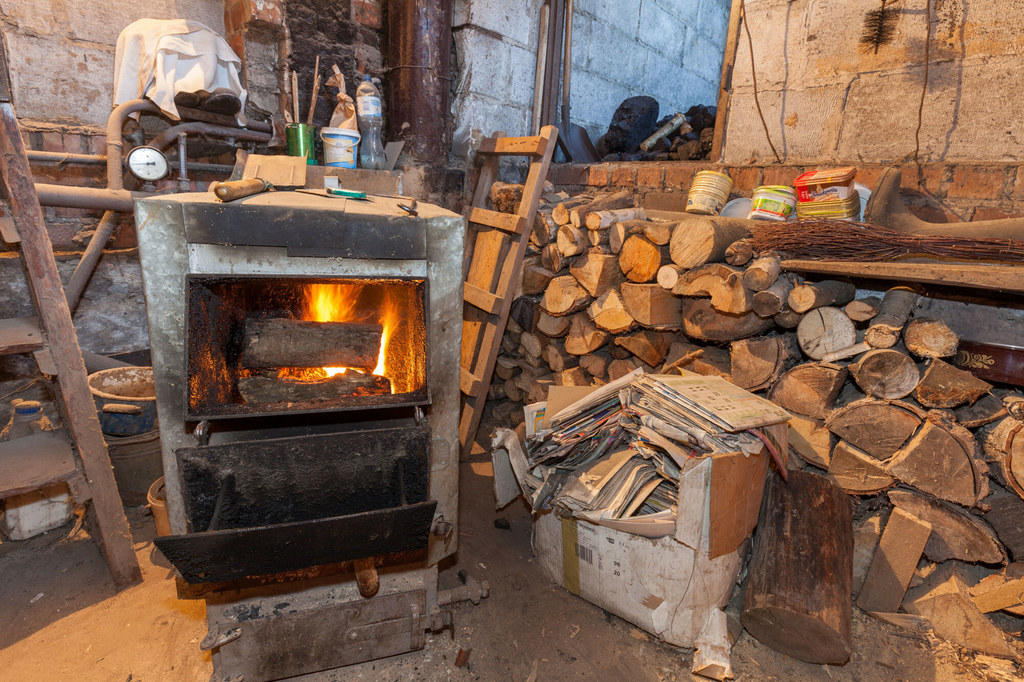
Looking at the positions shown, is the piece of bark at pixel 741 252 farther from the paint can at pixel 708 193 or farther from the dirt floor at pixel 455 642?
the dirt floor at pixel 455 642

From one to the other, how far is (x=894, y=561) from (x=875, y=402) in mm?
Answer: 698

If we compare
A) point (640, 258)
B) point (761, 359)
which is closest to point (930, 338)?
point (761, 359)

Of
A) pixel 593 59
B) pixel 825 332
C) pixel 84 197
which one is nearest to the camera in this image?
pixel 825 332

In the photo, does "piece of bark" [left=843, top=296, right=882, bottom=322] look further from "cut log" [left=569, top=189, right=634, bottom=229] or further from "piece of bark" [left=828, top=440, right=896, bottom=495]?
"cut log" [left=569, top=189, right=634, bottom=229]

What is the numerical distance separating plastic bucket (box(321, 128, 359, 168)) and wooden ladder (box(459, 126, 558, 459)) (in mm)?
1058

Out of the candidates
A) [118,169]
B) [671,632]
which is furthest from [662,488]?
[118,169]

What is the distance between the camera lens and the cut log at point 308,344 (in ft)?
6.37

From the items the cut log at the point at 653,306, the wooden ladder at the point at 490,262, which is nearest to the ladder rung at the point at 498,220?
the wooden ladder at the point at 490,262

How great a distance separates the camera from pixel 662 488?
2.35 metres

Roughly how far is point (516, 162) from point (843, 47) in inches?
90.3

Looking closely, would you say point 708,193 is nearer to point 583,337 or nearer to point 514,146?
point 583,337

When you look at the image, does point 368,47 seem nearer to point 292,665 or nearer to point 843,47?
point 843,47

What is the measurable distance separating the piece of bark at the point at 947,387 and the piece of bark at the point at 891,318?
0.18 metres

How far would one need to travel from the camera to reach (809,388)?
2.46m
